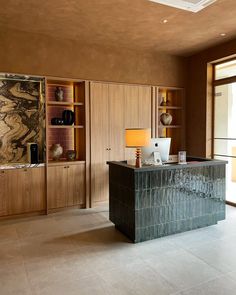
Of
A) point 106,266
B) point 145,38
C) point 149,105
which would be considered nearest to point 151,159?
point 106,266

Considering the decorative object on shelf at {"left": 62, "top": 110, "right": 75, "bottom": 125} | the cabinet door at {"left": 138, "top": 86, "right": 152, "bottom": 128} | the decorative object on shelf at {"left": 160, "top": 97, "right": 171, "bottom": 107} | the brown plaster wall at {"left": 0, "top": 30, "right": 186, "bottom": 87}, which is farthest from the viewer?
the decorative object on shelf at {"left": 160, "top": 97, "right": 171, "bottom": 107}

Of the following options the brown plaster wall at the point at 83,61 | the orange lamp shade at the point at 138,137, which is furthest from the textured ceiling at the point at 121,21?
the orange lamp shade at the point at 138,137

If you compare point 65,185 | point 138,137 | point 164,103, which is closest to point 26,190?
point 65,185

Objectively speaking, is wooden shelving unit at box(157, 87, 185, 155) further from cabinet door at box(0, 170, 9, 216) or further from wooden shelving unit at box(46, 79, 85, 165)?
cabinet door at box(0, 170, 9, 216)

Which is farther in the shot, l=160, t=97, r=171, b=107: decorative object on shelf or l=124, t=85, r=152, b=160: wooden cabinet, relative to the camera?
l=160, t=97, r=171, b=107: decorative object on shelf

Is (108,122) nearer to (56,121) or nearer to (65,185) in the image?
(56,121)

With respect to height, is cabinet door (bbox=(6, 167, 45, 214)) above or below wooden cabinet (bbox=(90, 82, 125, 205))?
below

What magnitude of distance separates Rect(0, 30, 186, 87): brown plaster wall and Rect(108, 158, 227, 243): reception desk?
2096 mm

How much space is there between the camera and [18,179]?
13.7ft

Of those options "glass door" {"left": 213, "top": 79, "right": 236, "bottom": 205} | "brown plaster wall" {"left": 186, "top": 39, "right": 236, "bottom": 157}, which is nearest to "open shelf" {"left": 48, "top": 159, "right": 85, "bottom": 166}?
"brown plaster wall" {"left": 186, "top": 39, "right": 236, "bottom": 157}

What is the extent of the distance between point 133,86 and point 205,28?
1674 millimetres

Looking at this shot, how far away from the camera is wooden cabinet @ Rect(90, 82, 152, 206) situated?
4828mm

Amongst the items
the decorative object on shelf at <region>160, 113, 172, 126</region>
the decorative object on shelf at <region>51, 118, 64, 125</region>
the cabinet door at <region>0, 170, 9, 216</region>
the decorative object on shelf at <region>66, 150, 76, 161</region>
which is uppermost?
the decorative object on shelf at <region>160, 113, 172, 126</region>

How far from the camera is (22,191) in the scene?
167 inches
